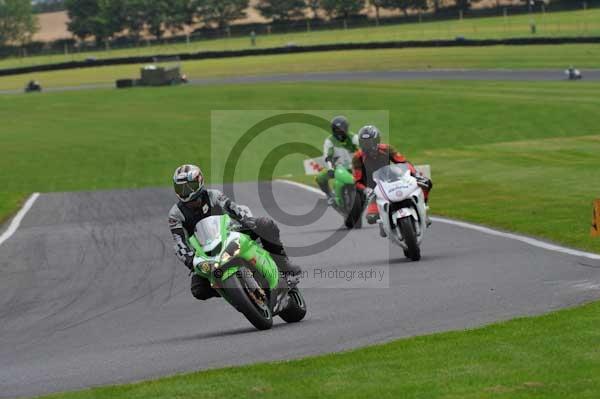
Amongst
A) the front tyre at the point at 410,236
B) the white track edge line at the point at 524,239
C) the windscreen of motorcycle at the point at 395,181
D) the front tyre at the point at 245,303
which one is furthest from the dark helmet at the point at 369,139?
the front tyre at the point at 245,303

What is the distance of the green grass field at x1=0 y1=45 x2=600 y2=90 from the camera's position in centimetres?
6700

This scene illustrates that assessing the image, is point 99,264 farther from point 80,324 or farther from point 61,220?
point 61,220

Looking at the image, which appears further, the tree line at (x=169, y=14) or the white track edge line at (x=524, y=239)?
the tree line at (x=169, y=14)

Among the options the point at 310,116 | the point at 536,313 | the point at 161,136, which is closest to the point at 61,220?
the point at 536,313

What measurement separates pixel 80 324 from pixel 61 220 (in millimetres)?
12556

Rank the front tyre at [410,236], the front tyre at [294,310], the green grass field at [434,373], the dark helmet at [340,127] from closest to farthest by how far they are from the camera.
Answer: the green grass field at [434,373] < the front tyre at [294,310] < the front tyre at [410,236] < the dark helmet at [340,127]

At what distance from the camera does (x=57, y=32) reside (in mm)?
150125

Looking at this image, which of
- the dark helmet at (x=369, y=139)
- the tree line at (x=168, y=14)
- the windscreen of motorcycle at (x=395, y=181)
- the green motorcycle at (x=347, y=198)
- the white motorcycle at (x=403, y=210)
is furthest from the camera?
the tree line at (x=168, y=14)

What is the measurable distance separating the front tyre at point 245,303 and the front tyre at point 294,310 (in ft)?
1.47

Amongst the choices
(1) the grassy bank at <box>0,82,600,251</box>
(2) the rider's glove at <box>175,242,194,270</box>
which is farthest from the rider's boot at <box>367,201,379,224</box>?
(2) the rider's glove at <box>175,242,194,270</box>

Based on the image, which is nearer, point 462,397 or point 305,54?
point 462,397

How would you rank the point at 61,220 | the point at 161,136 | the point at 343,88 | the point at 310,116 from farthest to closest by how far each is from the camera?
the point at 343,88 → the point at 310,116 → the point at 161,136 → the point at 61,220

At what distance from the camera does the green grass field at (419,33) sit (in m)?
86.7

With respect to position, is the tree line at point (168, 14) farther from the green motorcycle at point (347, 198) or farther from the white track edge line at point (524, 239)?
the white track edge line at point (524, 239)
